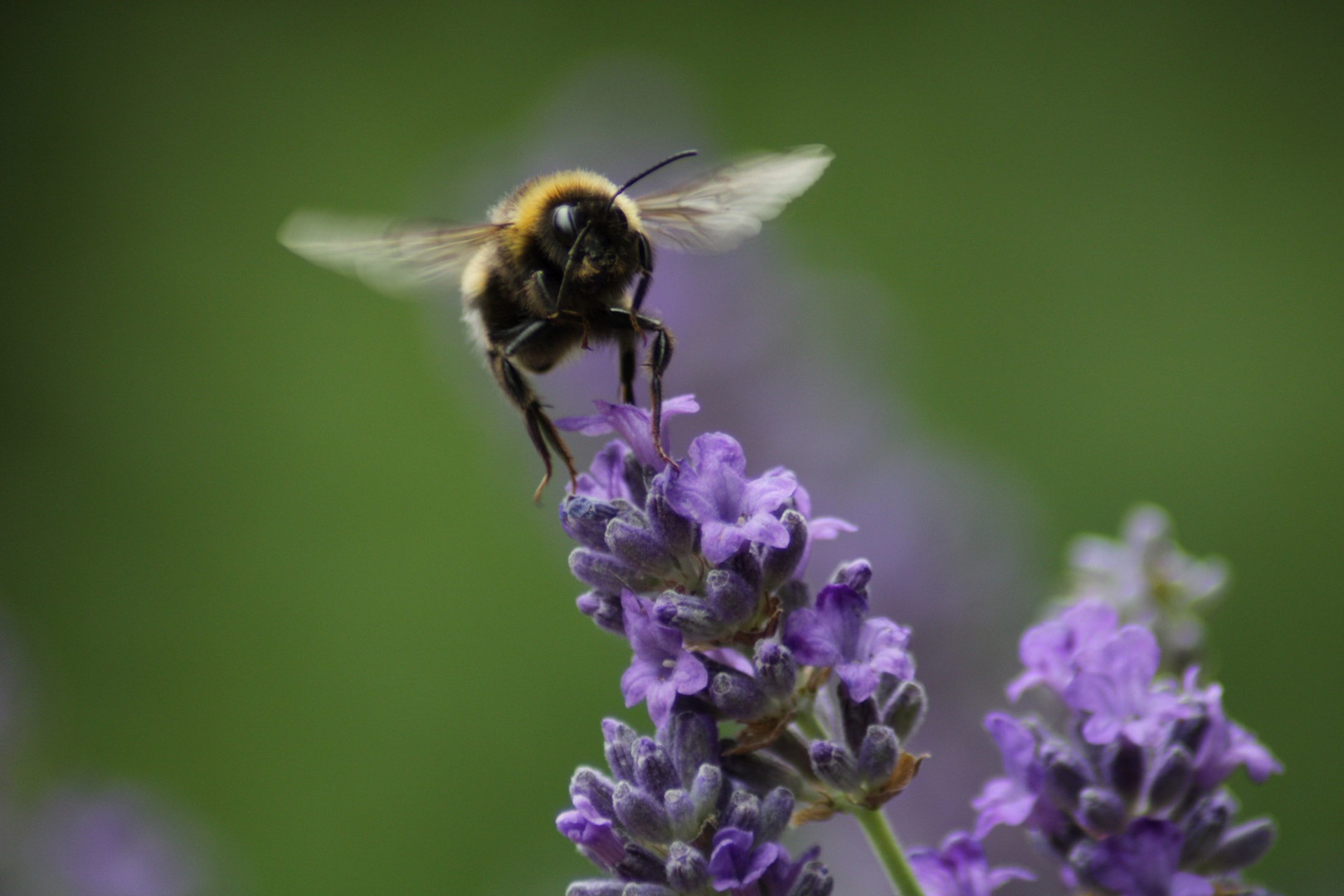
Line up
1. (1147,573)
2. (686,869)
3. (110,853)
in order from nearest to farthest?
(686,869) < (1147,573) < (110,853)

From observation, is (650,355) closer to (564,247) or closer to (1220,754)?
(564,247)

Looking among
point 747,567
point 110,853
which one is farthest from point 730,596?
point 110,853

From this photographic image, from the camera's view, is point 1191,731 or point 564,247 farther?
point 564,247

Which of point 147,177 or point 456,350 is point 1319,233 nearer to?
point 456,350

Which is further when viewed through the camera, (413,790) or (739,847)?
(413,790)

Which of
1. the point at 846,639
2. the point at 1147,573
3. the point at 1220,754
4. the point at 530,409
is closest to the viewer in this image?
the point at 846,639

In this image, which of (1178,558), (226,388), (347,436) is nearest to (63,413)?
(226,388)

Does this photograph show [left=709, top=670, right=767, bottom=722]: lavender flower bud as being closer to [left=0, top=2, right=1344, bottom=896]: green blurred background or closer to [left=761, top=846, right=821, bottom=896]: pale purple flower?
[left=761, top=846, right=821, bottom=896]: pale purple flower

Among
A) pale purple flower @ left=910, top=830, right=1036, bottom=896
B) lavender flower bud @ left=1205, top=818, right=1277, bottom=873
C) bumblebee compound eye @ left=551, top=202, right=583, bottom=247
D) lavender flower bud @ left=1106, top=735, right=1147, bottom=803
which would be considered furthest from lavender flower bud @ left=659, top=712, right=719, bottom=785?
bumblebee compound eye @ left=551, top=202, right=583, bottom=247
